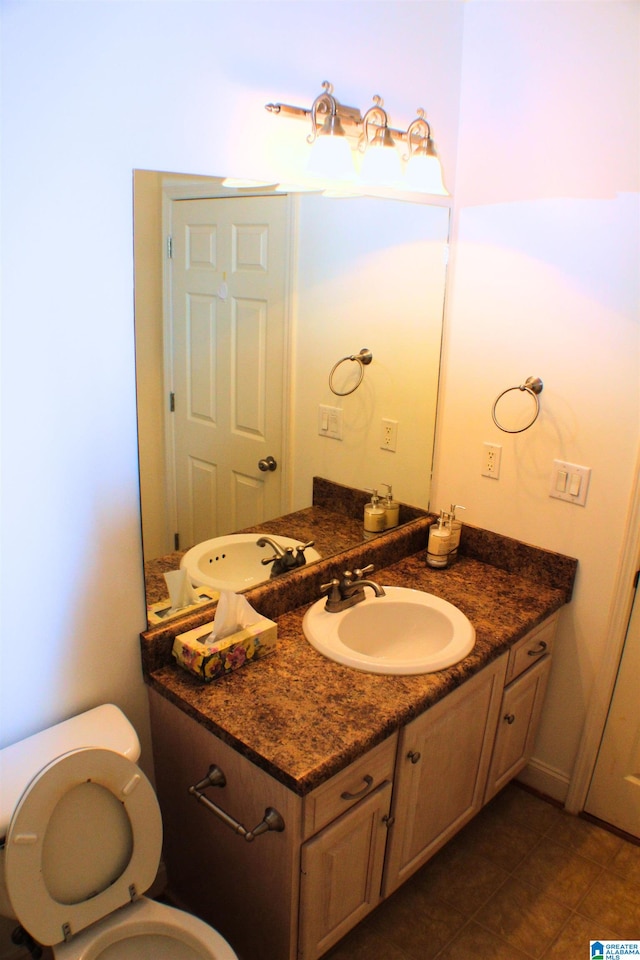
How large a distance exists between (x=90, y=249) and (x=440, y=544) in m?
1.37

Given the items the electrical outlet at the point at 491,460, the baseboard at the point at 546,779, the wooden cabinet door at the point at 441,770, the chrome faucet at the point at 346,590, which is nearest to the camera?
the wooden cabinet door at the point at 441,770

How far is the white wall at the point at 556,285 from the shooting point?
1817 millimetres

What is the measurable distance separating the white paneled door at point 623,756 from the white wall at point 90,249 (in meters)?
1.44

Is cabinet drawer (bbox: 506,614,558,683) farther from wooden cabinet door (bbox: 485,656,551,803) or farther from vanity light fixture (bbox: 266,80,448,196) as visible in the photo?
vanity light fixture (bbox: 266,80,448,196)

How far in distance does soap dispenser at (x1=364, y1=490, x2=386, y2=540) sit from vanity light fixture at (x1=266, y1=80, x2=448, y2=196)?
3.03 feet

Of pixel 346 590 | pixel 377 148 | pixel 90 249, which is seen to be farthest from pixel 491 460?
pixel 90 249

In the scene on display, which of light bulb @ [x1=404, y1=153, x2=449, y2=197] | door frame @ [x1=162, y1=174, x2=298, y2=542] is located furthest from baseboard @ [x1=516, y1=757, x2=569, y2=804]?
light bulb @ [x1=404, y1=153, x2=449, y2=197]

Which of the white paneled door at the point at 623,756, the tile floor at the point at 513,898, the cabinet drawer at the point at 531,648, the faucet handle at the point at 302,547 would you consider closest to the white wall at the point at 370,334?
the faucet handle at the point at 302,547

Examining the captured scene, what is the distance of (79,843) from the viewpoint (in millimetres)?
1372

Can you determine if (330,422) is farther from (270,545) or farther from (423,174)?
(423,174)

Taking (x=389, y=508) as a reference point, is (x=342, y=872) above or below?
below

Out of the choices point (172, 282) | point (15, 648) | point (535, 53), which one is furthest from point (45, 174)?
point (535, 53)

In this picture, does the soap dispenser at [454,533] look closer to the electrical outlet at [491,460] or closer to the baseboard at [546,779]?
the electrical outlet at [491,460]

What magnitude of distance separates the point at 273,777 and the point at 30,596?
622mm
